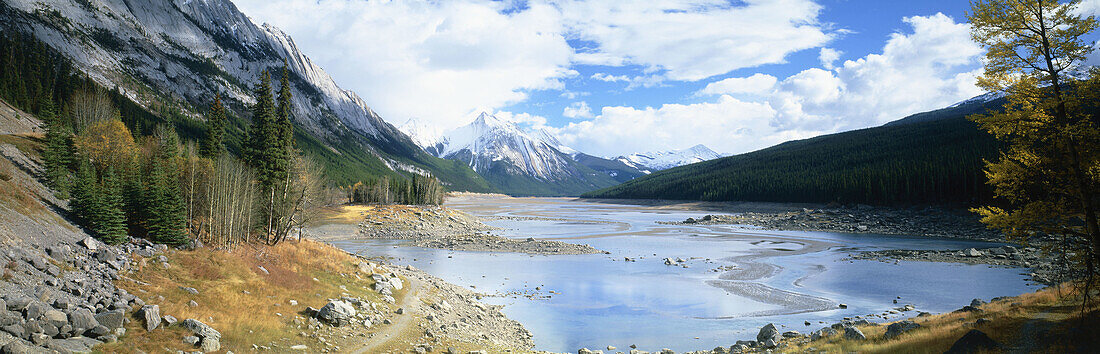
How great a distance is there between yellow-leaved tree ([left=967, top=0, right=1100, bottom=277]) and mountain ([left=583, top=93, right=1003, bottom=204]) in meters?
38.3

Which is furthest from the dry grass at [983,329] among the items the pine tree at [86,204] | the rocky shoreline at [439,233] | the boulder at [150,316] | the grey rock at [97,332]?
the rocky shoreline at [439,233]

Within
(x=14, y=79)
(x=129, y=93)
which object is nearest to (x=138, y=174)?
(x=14, y=79)

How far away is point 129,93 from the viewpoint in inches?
5241

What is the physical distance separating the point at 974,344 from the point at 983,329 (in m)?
2.14

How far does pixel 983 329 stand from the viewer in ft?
47.0

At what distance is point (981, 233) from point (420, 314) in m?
77.9

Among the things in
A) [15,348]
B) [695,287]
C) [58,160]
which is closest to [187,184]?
[58,160]

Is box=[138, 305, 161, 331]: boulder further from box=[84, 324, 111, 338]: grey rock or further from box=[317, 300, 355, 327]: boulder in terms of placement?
box=[317, 300, 355, 327]: boulder

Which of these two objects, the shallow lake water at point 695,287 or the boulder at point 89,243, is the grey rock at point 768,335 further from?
the boulder at point 89,243

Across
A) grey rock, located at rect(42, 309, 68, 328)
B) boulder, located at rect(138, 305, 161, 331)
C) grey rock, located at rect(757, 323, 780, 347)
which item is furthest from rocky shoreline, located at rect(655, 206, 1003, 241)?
grey rock, located at rect(42, 309, 68, 328)

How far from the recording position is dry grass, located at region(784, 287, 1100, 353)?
→ 1327 cm

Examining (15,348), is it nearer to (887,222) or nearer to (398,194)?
(887,222)

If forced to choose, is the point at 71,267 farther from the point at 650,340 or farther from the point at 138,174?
the point at 650,340

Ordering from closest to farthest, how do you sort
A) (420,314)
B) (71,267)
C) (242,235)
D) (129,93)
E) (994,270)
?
1. (71,267)
2. (420,314)
3. (242,235)
4. (994,270)
5. (129,93)
